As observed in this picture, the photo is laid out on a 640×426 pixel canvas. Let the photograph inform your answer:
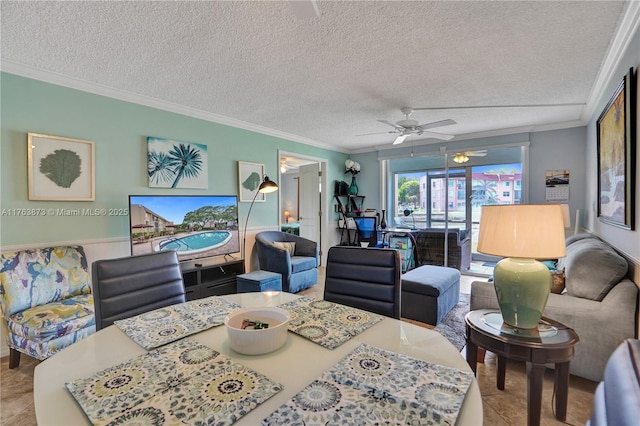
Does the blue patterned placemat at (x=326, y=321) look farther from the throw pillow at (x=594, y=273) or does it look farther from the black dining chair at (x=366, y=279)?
the throw pillow at (x=594, y=273)

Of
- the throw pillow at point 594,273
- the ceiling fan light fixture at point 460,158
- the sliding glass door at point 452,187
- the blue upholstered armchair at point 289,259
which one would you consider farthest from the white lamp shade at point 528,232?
the ceiling fan light fixture at point 460,158

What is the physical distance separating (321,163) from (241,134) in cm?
196

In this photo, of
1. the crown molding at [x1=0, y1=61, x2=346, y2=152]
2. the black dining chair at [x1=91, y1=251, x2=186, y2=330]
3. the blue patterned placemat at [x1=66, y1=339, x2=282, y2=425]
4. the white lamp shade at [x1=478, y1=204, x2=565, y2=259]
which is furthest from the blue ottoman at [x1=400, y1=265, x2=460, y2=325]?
the crown molding at [x1=0, y1=61, x2=346, y2=152]

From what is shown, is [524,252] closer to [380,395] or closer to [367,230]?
[380,395]

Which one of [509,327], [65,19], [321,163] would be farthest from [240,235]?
[509,327]

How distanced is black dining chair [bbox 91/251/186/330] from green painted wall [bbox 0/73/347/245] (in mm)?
1781

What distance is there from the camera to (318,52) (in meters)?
2.26

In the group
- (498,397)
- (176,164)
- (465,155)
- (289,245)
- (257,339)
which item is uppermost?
(465,155)

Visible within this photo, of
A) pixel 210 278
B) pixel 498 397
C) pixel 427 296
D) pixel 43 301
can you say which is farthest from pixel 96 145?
pixel 498 397

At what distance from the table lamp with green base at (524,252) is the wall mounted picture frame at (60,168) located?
336cm

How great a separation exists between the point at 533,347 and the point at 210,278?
316 centimetres

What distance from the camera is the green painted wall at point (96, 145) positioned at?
7.96ft

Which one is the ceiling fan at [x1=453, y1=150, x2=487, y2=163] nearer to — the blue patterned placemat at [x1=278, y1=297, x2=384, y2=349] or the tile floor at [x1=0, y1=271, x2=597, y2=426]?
the tile floor at [x1=0, y1=271, x2=597, y2=426]

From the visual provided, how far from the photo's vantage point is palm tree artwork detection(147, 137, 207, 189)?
3.29 meters
